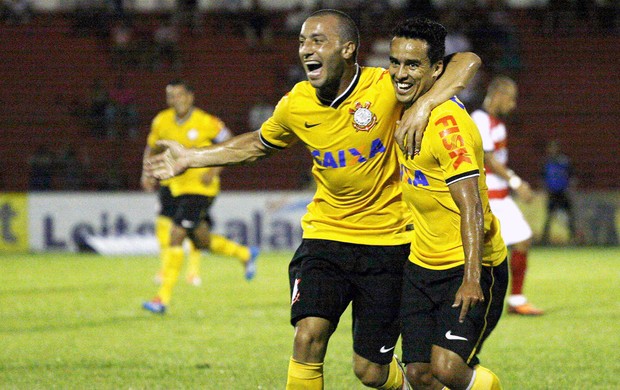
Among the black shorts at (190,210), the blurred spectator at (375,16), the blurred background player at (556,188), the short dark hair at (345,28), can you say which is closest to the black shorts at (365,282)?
the short dark hair at (345,28)

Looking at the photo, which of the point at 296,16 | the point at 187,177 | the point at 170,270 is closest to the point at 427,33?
the point at 170,270

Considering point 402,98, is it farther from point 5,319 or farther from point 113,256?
point 113,256

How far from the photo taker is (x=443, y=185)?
5.20 meters

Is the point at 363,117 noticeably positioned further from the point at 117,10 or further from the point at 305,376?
the point at 117,10

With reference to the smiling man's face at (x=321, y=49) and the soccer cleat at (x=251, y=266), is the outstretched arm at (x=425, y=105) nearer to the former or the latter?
the smiling man's face at (x=321, y=49)

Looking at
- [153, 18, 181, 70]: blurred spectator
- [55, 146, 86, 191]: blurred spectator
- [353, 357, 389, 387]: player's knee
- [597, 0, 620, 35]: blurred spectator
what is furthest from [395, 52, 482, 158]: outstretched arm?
[597, 0, 620, 35]: blurred spectator

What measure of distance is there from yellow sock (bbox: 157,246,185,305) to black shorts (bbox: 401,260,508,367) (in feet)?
20.5

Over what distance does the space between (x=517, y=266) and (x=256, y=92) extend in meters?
15.6

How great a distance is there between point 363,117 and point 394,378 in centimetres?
150

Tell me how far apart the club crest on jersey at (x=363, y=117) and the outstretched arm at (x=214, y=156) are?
25.0 inches

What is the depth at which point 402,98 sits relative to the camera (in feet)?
17.6

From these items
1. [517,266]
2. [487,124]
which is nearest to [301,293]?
[487,124]

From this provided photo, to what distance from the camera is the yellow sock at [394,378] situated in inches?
232

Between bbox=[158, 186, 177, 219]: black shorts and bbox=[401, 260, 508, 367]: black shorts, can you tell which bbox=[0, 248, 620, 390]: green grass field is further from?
bbox=[401, 260, 508, 367]: black shorts
